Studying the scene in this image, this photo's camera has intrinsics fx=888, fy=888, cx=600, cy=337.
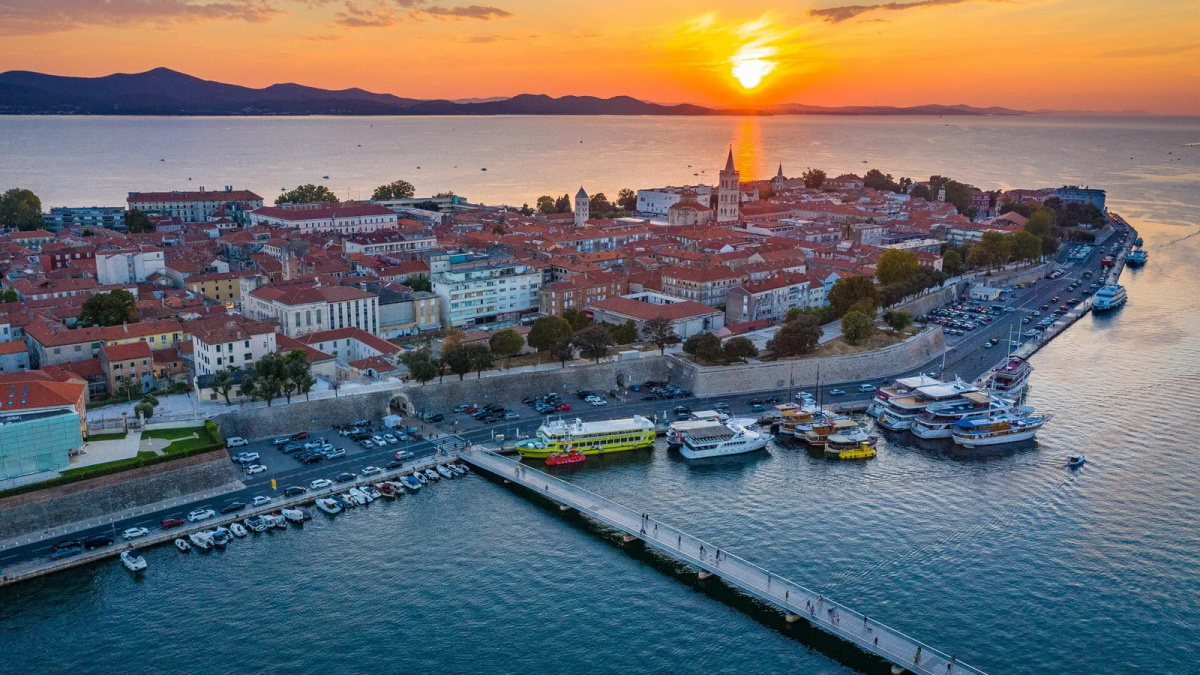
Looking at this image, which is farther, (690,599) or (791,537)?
(791,537)

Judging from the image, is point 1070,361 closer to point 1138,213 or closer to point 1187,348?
point 1187,348

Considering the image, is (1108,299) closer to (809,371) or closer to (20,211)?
(809,371)

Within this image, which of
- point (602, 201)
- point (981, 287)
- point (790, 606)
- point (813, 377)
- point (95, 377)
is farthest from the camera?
point (602, 201)

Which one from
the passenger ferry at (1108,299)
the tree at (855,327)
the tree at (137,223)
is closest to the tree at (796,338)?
the tree at (855,327)

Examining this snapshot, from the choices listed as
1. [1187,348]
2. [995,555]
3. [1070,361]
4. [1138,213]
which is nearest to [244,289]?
[995,555]

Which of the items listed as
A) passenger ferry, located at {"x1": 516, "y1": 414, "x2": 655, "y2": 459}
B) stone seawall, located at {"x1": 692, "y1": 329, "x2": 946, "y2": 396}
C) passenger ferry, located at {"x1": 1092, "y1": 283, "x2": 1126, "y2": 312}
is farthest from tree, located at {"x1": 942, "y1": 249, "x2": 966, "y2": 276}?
passenger ferry, located at {"x1": 516, "y1": 414, "x2": 655, "y2": 459}

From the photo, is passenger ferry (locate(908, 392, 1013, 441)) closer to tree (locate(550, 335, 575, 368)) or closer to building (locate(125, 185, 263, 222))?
tree (locate(550, 335, 575, 368))

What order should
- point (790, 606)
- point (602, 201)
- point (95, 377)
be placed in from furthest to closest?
point (602, 201) < point (95, 377) < point (790, 606)
